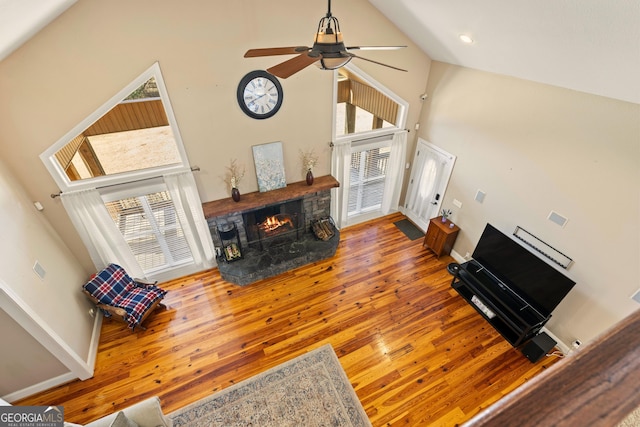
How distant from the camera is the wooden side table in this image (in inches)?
220

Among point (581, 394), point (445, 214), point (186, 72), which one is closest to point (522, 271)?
point (445, 214)

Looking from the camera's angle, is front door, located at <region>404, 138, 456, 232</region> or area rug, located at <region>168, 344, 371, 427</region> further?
front door, located at <region>404, 138, 456, 232</region>

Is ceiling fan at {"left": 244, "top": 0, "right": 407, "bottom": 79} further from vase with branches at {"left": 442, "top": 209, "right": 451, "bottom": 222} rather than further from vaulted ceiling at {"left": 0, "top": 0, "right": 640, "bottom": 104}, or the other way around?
vase with branches at {"left": 442, "top": 209, "right": 451, "bottom": 222}

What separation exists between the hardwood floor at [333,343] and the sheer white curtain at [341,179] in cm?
110

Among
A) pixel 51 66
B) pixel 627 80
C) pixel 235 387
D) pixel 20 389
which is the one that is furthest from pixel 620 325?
pixel 20 389

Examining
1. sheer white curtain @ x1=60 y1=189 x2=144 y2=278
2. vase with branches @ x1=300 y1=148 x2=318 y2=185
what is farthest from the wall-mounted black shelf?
sheer white curtain @ x1=60 y1=189 x2=144 y2=278

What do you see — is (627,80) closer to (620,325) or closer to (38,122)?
(620,325)

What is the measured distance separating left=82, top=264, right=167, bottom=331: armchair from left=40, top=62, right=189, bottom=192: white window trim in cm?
136

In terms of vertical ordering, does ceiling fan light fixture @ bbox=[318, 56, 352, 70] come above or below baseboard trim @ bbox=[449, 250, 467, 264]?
above

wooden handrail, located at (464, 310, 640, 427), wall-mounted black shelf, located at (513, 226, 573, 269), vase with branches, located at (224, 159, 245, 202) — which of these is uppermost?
wooden handrail, located at (464, 310, 640, 427)

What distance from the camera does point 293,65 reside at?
91.1 inches

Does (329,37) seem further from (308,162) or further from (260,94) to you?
(308,162)

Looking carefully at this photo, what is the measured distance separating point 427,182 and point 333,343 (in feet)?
12.0

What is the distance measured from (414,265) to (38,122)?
5.97 meters
